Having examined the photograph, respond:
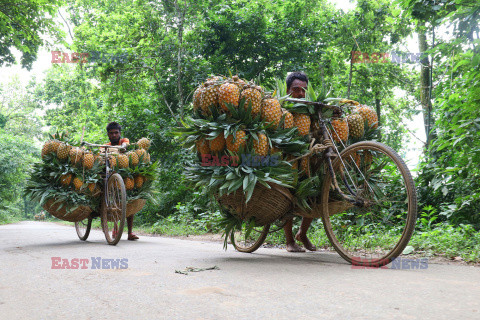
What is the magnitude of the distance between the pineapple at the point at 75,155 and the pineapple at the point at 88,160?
8 cm

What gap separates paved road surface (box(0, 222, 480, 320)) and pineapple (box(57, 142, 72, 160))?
3491 millimetres

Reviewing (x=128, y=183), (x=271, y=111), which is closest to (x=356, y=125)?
(x=271, y=111)

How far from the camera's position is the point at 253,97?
147 inches

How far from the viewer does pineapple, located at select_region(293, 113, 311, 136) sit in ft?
13.2

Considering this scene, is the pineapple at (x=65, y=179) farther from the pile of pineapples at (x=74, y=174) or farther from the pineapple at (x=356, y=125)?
the pineapple at (x=356, y=125)

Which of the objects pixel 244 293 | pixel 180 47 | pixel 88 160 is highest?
pixel 180 47

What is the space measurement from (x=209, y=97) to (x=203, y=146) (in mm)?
477

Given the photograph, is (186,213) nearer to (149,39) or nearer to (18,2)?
(149,39)

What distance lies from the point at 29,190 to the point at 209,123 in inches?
179

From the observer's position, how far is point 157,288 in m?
2.62

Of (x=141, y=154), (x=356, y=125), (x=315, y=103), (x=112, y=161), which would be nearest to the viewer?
(x=315, y=103)

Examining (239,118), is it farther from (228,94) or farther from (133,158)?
(133,158)

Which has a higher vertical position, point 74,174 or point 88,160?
point 88,160

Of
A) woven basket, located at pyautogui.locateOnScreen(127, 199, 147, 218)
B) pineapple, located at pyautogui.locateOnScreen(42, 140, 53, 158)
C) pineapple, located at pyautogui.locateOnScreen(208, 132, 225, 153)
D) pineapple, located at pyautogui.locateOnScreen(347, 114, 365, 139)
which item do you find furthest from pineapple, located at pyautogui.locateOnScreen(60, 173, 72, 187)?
pineapple, located at pyautogui.locateOnScreen(347, 114, 365, 139)
